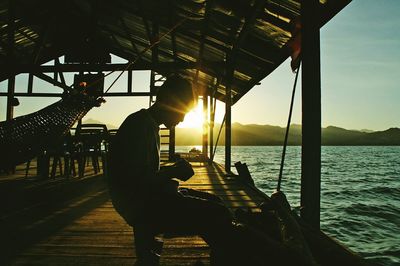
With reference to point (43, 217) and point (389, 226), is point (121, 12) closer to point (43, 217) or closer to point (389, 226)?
point (43, 217)

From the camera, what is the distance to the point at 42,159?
24.3 ft

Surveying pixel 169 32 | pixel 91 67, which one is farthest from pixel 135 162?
pixel 91 67

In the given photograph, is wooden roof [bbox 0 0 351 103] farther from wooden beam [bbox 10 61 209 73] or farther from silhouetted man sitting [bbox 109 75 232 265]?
silhouetted man sitting [bbox 109 75 232 265]

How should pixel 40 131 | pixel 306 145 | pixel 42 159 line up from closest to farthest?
pixel 306 145, pixel 40 131, pixel 42 159

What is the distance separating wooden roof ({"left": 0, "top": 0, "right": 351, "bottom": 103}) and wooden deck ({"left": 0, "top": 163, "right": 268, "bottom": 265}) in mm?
2591

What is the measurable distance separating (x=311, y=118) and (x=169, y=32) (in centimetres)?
429

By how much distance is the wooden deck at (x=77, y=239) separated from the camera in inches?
95.3

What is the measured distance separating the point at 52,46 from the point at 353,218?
15595mm

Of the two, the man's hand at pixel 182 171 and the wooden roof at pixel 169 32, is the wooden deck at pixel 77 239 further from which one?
the wooden roof at pixel 169 32

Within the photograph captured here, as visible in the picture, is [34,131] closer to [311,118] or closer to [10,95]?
[10,95]

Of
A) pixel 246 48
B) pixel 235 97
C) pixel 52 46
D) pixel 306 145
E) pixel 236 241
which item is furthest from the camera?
pixel 52 46

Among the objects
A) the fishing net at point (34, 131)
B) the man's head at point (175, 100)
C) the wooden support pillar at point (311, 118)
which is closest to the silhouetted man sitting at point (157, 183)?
the man's head at point (175, 100)

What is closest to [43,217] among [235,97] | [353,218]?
[235,97]

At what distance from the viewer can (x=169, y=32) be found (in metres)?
5.94
